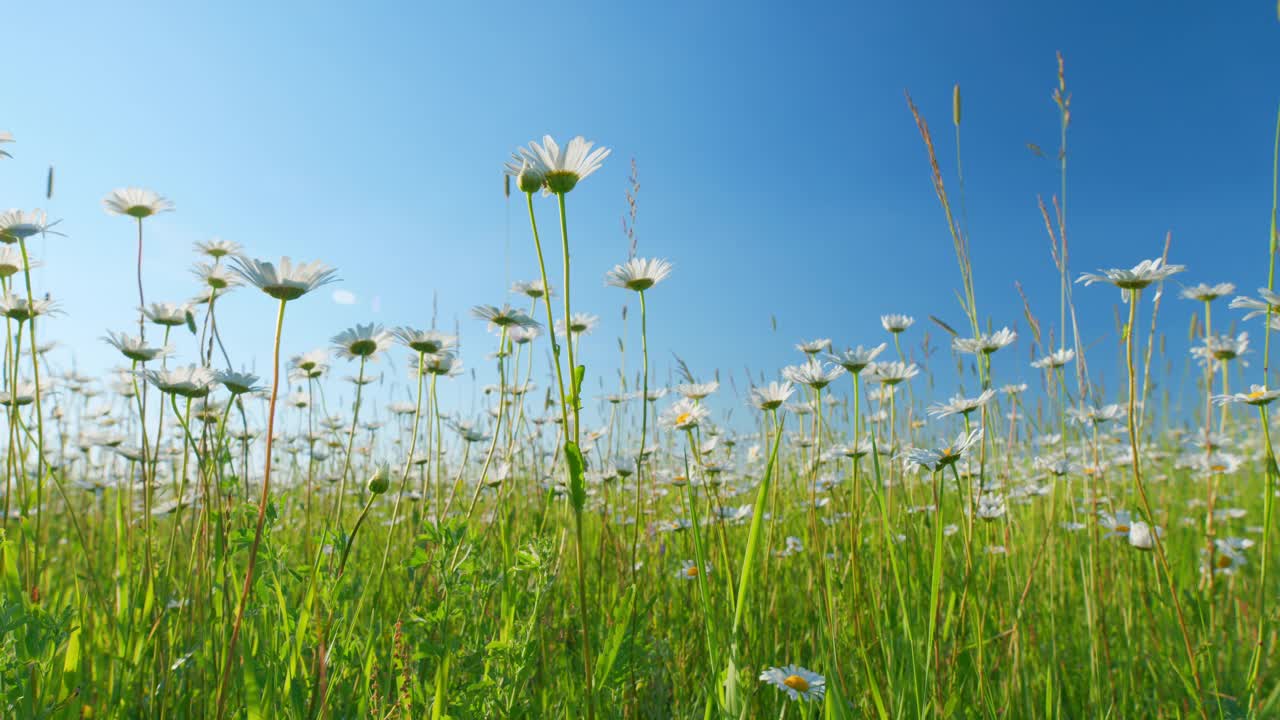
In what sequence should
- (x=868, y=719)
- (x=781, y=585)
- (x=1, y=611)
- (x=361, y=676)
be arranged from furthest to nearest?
(x=781, y=585) < (x=361, y=676) < (x=868, y=719) < (x=1, y=611)

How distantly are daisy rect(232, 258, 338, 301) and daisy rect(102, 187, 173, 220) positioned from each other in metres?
1.38

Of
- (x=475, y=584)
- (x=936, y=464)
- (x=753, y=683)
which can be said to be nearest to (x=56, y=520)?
(x=475, y=584)

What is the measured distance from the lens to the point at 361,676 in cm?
152

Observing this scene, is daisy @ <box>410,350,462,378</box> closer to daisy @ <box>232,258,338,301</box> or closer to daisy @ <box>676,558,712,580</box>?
daisy @ <box>232,258,338,301</box>

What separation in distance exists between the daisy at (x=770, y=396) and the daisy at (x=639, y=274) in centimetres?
41

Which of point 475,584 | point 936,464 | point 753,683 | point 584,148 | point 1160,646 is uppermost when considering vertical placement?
point 584,148

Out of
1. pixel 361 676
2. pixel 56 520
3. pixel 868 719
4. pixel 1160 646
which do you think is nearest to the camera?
pixel 868 719

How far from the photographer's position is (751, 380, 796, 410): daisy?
1.90 metres

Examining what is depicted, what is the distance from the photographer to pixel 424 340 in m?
1.71

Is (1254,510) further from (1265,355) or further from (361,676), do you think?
(361,676)

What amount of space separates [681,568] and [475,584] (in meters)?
1.12

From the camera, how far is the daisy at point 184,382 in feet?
5.47

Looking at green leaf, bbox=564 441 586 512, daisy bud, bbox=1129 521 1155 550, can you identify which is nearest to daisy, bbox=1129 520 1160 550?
daisy bud, bbox=1129 521 1155 550

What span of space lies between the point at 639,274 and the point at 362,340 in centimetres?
72
